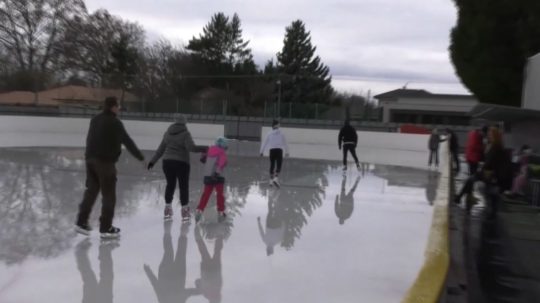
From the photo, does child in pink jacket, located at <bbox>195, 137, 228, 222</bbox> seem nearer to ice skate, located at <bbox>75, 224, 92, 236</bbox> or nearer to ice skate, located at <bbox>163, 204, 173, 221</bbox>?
ice skate, located at <bbox>163, 204, 173, 221</bbox>

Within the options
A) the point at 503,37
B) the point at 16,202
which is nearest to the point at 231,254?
the point at 16,202

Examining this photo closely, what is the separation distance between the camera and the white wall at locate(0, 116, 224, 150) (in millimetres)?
22375

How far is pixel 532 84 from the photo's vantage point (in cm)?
1653

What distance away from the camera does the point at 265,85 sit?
2136 inches

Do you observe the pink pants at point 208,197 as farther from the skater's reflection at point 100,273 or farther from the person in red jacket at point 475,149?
the person in red jacket at point 475,149

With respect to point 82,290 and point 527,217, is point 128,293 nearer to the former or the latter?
point 82,290

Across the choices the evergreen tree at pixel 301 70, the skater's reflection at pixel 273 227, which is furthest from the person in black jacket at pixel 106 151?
the evergreen tree at pixel 301 70

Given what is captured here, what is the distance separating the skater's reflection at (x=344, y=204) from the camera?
8.22 m

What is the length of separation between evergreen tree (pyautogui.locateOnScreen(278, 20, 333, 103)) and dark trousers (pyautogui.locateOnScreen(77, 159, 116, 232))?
5043cm

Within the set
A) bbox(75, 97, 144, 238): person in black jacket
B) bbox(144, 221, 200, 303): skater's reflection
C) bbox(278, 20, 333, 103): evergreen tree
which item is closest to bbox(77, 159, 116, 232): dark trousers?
bbox(75, 97, 144, 238): person in black jacket

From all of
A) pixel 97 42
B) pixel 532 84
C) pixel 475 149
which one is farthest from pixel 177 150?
pixel 97 42

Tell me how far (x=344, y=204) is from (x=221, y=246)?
12.2 feet

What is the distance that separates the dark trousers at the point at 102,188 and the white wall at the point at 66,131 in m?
14.9

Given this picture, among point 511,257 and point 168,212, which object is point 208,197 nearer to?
point 168,212
